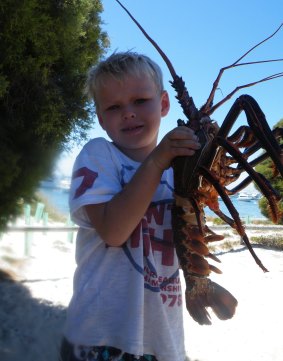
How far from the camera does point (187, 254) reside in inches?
52.8

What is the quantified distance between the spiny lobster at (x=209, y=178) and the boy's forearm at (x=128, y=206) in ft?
0.27

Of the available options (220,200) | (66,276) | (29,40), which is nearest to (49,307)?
(66,276)

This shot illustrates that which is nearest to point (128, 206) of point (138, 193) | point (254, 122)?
point (138, 193)

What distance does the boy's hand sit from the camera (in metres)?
1.01

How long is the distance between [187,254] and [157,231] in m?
0.14

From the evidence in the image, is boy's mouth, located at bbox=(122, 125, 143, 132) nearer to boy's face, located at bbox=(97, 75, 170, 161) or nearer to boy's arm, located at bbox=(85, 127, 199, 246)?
boy's face, located at bbox=(97, 75, 170, 161)

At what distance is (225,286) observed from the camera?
636cm

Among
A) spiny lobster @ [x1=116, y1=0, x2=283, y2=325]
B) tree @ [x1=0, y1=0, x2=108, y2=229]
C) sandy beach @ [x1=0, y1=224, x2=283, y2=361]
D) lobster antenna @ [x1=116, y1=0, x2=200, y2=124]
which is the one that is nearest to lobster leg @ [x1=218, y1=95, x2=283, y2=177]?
spiny lobster @ [x1=116, y1=0, x2=283, y2=325]

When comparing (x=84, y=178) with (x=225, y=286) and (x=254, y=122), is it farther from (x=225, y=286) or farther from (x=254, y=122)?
(x=225, y=286)

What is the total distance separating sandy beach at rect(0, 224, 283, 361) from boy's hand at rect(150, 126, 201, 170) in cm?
319

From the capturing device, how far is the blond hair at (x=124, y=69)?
4.40 feet

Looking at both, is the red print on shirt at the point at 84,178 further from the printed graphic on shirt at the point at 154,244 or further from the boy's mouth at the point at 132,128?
the boy's mouth at the point at 132,128

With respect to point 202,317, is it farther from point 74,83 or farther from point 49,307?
point 49,307

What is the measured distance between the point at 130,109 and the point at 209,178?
0.40 metres
